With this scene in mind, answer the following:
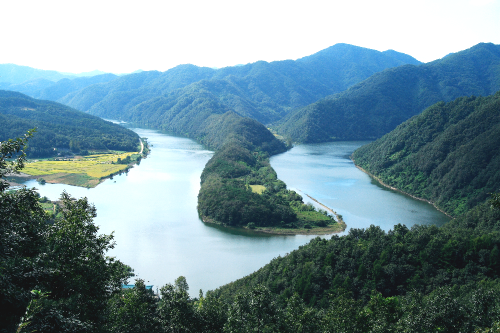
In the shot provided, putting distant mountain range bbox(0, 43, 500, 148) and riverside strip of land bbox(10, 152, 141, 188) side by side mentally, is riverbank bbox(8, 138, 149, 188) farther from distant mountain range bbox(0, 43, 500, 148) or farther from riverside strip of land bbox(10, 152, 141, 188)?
distant mountain range bbox(0, 43, 500, 148)

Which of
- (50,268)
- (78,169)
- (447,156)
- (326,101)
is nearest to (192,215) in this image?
(78,169)

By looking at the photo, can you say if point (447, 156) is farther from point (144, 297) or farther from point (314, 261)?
point (144, 297)

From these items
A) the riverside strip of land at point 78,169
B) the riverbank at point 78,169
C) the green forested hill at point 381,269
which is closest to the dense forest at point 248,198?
the green forested hill at point 381,269

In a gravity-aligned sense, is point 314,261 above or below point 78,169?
below

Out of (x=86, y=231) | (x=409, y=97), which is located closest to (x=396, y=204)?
(x=86, y=231)

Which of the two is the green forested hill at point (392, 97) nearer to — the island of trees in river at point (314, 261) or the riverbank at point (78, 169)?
the island of trees in river at point (314, 261)

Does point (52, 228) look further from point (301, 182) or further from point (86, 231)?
point (301, 182)
